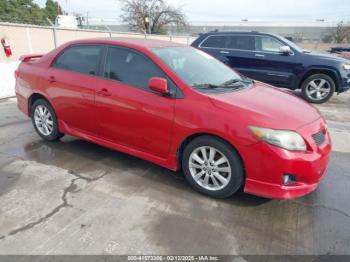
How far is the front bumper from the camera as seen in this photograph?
294 cm

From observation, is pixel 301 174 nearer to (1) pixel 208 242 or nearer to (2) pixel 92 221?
(1) pixel 208 242

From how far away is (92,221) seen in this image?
296cm

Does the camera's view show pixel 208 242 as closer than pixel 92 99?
Yes

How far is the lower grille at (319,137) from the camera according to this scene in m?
3.17

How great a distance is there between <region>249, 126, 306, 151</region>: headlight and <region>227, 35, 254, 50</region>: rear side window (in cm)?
633

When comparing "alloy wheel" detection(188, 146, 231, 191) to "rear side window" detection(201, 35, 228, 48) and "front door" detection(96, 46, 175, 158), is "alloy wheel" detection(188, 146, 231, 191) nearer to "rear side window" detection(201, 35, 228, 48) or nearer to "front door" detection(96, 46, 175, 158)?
"front door" detection(96, 46, 175, 158)

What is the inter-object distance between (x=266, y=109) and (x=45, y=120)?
3298 mm

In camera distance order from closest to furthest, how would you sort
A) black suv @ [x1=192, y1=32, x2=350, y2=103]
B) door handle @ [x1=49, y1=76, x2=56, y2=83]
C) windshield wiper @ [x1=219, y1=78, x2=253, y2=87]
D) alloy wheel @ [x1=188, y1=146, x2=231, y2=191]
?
1. alloy wheel @ [x1=188, y1=146, x2=231, y2=191]
2. windshield wiper @ [x1=219, y1=78, x2=253, y2=87]
3. door handle @ [x1=49, y1=76, x2=56, y2=83]
4. black suv @ [x1=192, y1=32, x2=350, y2=103]

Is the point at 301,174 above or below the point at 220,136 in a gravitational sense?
below

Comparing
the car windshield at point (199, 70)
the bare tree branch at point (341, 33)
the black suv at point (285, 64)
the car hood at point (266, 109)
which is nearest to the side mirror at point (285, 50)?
the black suv at point (285, 64)

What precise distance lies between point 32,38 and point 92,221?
8996 mm

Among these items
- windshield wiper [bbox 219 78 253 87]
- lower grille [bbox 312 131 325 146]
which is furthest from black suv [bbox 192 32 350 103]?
lower grille [bbox 312 131 325 146]

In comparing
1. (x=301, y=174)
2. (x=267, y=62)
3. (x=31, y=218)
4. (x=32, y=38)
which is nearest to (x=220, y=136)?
(x=301, y=174)

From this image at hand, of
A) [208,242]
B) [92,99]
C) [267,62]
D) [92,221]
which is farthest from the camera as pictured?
[267,62]
